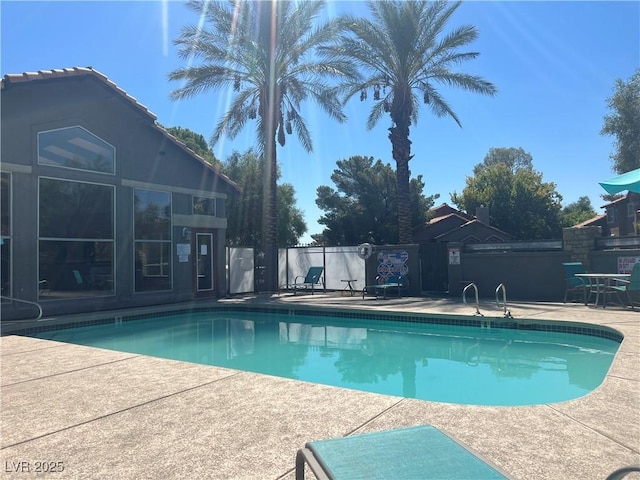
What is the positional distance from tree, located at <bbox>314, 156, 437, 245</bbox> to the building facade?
15307 millimetres

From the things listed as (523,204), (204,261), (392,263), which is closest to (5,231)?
(204,261)

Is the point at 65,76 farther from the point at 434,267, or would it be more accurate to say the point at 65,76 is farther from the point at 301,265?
the point at 434,267

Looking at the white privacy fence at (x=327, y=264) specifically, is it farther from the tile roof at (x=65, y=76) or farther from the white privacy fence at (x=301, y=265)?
the tile roof at (x=65, y=76)

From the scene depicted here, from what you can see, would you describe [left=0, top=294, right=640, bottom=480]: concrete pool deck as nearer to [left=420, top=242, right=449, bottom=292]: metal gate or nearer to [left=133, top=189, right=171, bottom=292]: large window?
[left=133, top=189, right=171, bottom=292]: large window

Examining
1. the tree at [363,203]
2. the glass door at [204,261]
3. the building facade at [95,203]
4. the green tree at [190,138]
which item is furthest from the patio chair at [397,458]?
the green tree at [190,138]

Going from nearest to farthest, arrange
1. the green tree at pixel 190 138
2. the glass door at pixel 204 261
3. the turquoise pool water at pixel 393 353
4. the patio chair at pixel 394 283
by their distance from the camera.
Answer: the turquoise pool water at pixel 393 353, the patio chair at pixel 394 283, the glass door at pixel 204 261, the green tree at pixel 190 138

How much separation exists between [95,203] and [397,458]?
12460 millimetres

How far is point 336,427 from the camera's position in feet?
11.0

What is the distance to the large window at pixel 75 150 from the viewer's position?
11156 mm

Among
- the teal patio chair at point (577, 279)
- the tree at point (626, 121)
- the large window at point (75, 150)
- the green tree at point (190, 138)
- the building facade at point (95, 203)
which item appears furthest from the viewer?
the green tree at point (190, 138)

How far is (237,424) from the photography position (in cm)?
346

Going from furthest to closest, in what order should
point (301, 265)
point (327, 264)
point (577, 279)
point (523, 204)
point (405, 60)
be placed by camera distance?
point (523, 204) → point (301, 265) → point (327, 264) → point (405, 60) → point (577, 279)

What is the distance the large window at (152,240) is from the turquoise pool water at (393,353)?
1.90 metres

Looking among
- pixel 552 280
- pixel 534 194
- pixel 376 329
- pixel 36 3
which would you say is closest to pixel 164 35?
pixel 36 3
